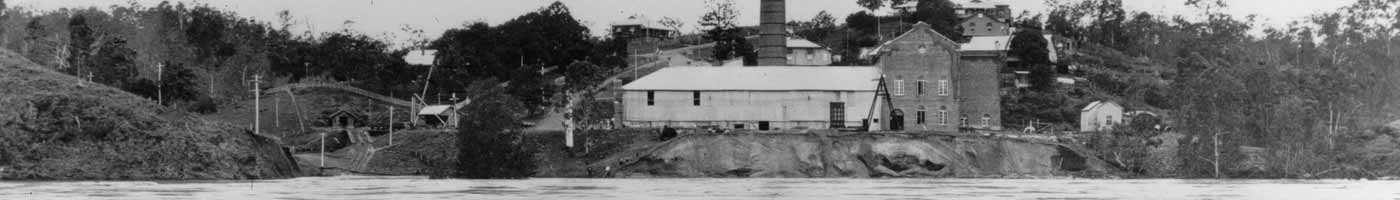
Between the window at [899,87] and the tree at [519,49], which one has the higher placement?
the tree at [519,49]

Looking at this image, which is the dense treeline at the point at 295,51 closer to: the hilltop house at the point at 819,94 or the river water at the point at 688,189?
the hilltop house at the point at 819,94

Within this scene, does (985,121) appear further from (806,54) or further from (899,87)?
(806,54)

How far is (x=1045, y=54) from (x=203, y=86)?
51.8 metres

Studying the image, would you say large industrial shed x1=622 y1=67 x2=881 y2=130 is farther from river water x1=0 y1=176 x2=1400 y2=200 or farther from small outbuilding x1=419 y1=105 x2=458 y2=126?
river water x1=0 y1=176 x2=1400 y2=200

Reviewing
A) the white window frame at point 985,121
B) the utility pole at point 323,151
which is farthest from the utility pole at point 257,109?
the white window frame at point 985,121

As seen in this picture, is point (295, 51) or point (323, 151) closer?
point (323, 151)

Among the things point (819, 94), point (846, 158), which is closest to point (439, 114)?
point (819, 94)

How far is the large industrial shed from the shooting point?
96188 mm

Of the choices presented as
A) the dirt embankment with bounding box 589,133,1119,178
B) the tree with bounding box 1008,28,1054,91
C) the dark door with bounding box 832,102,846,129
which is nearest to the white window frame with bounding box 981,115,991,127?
the dark door with bounding box 832,102,846,129

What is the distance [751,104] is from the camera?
316 feet

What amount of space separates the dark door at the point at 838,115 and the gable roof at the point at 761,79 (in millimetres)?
802

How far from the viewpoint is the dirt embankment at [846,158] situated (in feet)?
289

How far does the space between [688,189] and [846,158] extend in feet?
72.1

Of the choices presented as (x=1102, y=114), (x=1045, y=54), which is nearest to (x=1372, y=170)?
(x=1102, y=114)
